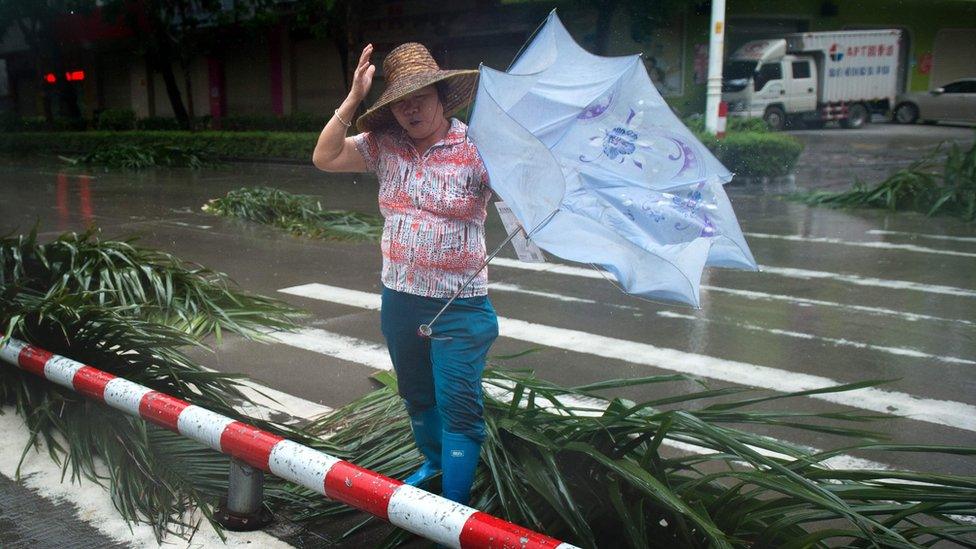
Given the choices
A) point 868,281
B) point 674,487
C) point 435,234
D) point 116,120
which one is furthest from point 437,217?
point 116,120

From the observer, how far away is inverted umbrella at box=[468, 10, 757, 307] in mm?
2908

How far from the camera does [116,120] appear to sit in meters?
38.9

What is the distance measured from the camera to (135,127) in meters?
39.0

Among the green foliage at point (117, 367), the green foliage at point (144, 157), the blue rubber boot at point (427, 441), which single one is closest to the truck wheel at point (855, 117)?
the green foliage at point (144, 157)

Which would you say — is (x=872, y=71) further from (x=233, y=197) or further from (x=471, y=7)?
(x=233, y=197)

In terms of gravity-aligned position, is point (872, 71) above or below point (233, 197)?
above

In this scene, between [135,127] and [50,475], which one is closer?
[50,475]

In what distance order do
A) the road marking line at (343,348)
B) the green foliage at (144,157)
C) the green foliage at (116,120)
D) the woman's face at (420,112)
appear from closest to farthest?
the woman's face at (420,112)
the road marking line at (343,348)
the green foliage at (144,157)
the green foliage at (116,120)

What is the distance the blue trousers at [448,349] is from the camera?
3375mm

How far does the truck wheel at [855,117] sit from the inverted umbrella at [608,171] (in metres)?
31.7

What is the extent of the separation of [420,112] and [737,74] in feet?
92.9

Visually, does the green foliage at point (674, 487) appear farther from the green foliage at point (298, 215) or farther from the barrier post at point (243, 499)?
the green foliage at point (298, 215)

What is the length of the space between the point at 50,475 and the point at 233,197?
32.8 ft

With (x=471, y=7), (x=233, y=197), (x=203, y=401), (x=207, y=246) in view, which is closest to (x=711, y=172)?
(x=203, y=401)
